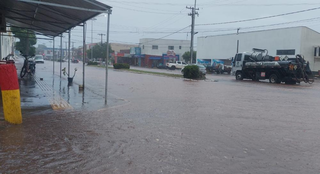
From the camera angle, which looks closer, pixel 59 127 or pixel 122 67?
pixel 59 127

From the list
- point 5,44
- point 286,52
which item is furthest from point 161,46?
point 5,44

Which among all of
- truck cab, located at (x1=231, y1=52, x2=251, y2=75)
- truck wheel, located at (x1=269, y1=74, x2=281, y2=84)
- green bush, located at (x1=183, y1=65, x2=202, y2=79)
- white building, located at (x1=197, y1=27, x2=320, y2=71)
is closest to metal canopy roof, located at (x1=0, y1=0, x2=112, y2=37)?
green bush, located at (x1=183, y1=65, x2=202, y2=79)

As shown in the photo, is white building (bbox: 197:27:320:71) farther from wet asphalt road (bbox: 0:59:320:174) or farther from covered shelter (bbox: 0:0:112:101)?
covered shelter (bbox: 0:0:112:101)

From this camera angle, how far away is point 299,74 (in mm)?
24719

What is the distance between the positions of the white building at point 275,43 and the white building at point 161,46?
2373 centimetres

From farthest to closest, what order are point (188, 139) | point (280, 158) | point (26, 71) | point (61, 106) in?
point (26, 71)
point (61, 106)
point (188, 139)
point (280, 158)

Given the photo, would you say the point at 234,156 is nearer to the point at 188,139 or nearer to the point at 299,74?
the point at 188,139

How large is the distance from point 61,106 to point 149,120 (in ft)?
10.5

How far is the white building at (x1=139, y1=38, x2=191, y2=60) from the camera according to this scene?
85.3m

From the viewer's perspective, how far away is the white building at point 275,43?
45.0 meters

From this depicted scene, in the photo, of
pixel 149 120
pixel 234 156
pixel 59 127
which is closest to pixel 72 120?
pixel 59 127

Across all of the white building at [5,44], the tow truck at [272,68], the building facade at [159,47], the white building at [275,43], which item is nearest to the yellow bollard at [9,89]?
the white building at [5,44]

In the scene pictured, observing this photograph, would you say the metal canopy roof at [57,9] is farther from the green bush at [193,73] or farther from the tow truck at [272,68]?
the tow truck at [272,68]

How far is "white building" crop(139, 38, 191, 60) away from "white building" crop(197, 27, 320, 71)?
23.7 m
